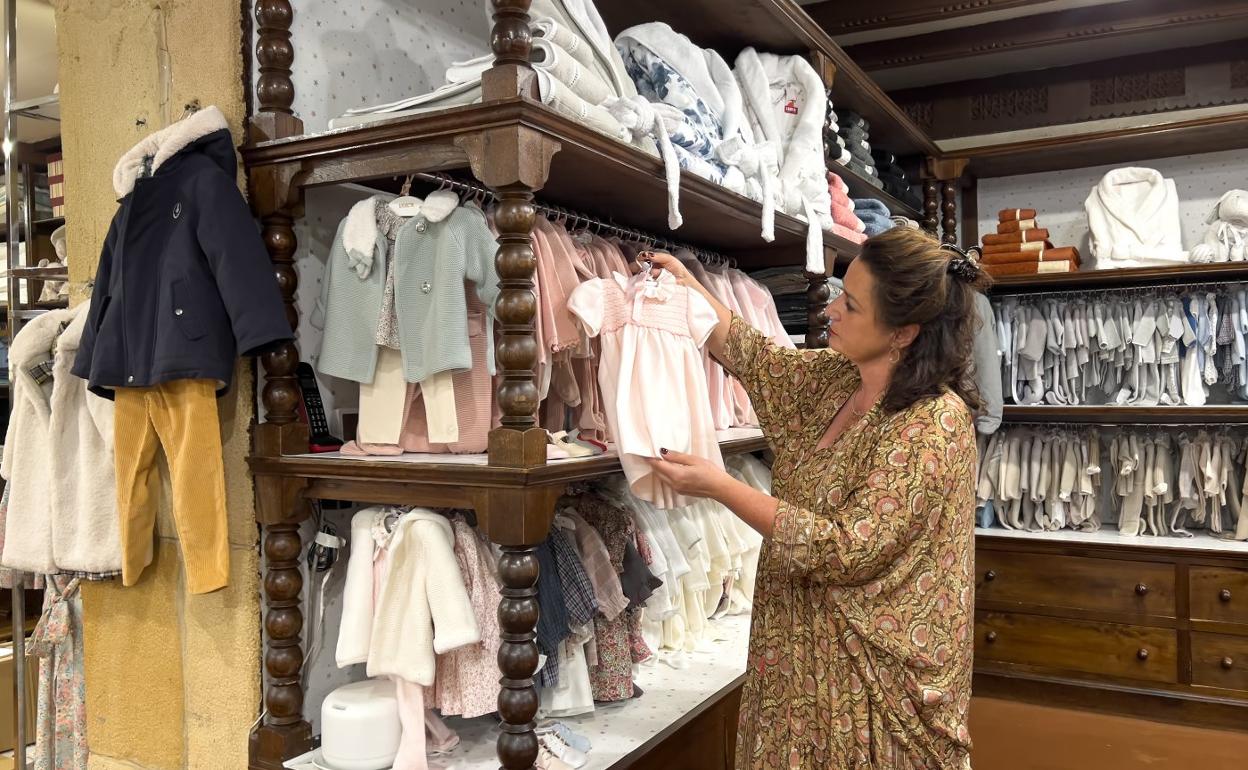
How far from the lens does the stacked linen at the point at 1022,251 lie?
4.68 meters

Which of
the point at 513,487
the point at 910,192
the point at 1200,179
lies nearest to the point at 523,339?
the point at 513,487

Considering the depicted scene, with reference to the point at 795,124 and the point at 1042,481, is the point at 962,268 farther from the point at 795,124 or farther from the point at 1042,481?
the point at 1042,481

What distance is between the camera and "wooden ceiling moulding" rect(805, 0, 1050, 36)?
167 inches

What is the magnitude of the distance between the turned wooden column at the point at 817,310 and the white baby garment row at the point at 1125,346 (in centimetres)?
190

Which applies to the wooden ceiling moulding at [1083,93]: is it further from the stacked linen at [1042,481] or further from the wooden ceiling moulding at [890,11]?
the stacked linen at [1042,481]

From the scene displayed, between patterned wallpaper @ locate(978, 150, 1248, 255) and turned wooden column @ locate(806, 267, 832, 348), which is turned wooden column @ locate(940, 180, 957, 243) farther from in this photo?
turned wooden column @ locate(806, 267, 832, 348)

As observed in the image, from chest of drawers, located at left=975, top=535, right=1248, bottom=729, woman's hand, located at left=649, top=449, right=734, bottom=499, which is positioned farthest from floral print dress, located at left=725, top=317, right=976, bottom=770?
chest of drawers, located at left=975, top=535, right=1248, bottom=729

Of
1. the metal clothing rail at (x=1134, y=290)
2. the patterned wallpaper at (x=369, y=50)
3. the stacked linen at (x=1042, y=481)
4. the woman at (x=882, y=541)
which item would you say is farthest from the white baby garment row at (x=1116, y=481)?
the patterned wallpaper at (x=369, y=50)

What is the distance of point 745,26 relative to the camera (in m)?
3.25

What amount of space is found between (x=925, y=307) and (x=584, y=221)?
3.53 ft

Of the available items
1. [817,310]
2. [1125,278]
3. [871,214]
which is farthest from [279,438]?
[1125,278]

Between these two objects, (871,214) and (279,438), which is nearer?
(279,438)

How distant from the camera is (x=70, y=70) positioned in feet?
8.11

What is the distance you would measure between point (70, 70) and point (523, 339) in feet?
5.28
